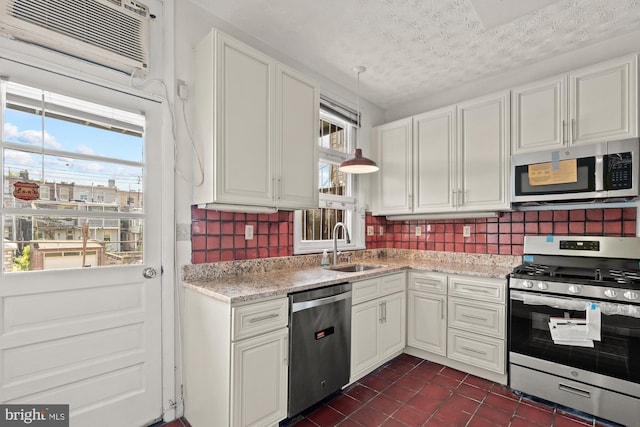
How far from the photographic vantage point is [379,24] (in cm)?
221

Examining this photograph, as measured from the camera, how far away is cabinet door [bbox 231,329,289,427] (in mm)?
1618

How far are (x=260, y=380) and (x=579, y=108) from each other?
9.47 ft

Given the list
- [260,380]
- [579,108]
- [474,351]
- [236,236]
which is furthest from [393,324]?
[579,108]

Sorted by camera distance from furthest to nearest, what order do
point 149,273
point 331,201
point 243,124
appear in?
point 331,201 < point 243,124 < point 149,273

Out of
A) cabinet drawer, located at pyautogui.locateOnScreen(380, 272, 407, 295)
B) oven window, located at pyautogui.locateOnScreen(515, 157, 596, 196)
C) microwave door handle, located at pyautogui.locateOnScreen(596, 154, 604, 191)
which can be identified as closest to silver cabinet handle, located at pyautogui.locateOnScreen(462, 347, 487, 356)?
cabinet drawer, located at pyautogui.locateOnScreen(380, 272, 407, 295)

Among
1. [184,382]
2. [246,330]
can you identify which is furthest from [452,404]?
[184,382]

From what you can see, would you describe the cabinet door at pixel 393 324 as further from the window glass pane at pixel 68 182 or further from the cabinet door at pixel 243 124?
the window glass pane at pixel 68 182

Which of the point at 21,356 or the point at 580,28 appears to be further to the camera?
the point at 580,28

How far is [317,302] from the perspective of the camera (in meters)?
2.01

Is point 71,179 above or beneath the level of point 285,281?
above

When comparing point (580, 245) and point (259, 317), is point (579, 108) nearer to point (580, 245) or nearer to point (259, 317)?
point (580, 245)

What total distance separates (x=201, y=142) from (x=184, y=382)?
5.00 ft

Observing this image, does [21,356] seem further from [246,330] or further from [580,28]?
[580,28]

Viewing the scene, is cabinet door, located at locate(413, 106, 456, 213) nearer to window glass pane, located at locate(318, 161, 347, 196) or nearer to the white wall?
the white wall
